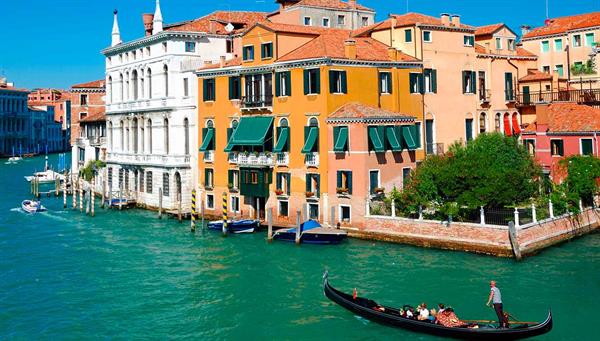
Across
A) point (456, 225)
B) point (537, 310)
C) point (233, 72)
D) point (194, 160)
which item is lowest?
point (537, 310)

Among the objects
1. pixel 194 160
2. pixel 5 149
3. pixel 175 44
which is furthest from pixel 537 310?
pixel 5 149

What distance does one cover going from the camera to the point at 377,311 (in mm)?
14273

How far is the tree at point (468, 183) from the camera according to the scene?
20527 millimetres

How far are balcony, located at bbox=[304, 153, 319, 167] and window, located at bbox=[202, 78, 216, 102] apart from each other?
567 centimetres

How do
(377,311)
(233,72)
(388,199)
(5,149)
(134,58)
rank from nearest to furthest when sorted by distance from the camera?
(377,311) → (388,199) → (233,72) → (134,58) → (5,149)

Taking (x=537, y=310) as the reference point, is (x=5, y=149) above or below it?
above

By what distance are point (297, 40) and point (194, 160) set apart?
6.78 metres

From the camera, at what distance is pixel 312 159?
77.3ft

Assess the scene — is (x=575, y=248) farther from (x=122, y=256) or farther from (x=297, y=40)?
(x=122, y=256)

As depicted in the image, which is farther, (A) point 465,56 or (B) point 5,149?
(B) point 5,149

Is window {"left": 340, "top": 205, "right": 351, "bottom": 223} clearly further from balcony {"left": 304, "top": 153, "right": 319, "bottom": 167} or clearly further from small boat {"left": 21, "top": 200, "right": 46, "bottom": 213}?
small boat {"left": 21, "top": 200, "right": 46, "bottom": 213}

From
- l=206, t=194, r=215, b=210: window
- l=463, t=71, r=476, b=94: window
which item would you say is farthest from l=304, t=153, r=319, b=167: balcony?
l=463, t=71, r=476, b=94: window

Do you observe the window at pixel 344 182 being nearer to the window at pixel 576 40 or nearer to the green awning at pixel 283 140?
the green awning at pixel 283 140

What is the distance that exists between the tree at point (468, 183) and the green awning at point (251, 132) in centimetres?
544
